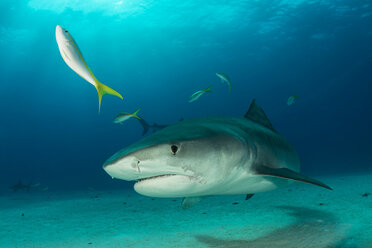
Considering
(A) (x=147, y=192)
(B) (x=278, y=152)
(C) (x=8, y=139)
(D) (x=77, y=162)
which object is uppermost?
(C) (x=8, y=139)

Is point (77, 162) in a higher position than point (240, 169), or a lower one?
higher

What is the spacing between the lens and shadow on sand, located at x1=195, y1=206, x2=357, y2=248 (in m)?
2.93

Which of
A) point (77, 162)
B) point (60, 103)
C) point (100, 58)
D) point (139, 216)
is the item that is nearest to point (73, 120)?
point (77, 162)

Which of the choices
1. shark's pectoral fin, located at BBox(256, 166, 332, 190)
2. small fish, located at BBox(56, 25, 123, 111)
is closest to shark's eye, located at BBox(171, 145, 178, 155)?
small fish, located at BBox(56, 25, 123, 111)

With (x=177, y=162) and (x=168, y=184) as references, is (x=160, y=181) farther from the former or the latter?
(x=177, y=162)

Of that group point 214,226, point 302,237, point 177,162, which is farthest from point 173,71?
point 177,162

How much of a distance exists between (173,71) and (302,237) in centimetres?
5980

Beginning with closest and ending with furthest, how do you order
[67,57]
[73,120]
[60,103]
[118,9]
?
[67,57] → [118,9] → [60,103] → [73,120]

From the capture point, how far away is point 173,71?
6106 cm

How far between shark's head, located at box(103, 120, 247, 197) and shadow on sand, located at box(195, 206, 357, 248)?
1299mm

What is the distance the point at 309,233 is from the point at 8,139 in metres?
124

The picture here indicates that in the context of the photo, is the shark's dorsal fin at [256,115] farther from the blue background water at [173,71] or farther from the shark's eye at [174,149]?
the blue background water at [173,71]

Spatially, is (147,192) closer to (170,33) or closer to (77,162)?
(170,33)

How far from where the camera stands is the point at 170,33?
38.8 m
